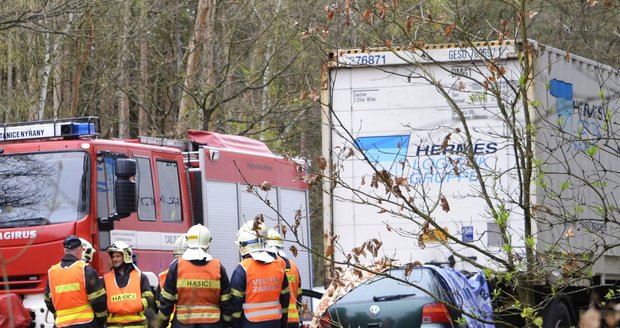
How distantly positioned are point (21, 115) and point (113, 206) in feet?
36.9

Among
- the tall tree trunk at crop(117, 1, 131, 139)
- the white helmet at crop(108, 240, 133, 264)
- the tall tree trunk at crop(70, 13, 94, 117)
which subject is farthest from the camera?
the tall tree trunk at crop(117, 1, 131, 139)

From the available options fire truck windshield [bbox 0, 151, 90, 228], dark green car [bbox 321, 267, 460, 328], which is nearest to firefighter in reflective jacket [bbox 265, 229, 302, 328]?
dark green car [bbox 321, 267, 460, 328]

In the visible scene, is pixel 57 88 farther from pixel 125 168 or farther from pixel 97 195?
pixel 125 168

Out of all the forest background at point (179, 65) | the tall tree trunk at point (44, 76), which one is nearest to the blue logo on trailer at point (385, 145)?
the forest background at point (179, 65)

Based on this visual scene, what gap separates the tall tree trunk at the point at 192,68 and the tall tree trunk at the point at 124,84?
114cm

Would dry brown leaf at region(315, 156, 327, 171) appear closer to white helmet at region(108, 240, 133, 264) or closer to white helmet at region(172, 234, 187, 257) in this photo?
white helmet at region(108, 240, 133, 264)

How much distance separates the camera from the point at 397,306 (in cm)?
1148

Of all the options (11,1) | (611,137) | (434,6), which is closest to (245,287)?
(611,137)

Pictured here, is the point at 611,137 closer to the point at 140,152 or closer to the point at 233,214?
the point at 140,152

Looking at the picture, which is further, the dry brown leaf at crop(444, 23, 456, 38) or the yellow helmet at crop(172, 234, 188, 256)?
the yellow helmet at crop(172, 234, 188, 256)

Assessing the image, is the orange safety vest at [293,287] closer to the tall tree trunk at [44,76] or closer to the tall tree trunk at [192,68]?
the tall tree trunk at [44,76]

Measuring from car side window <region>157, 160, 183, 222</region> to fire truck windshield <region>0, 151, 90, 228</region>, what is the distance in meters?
1.32

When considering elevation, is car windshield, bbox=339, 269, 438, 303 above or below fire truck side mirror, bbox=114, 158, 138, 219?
below

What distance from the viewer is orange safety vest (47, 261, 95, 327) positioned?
10977mm
